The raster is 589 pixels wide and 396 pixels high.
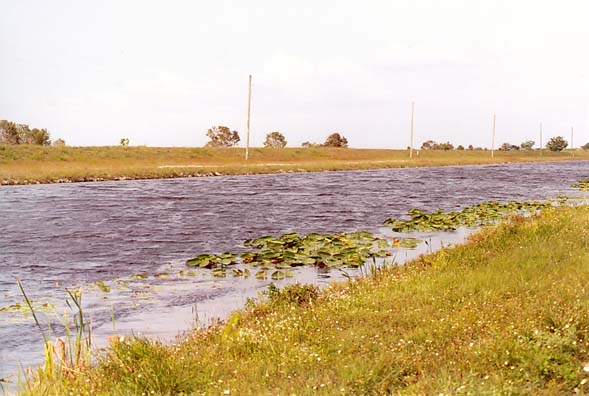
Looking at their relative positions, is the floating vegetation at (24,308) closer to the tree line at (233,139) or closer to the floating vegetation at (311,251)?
the floating vegetation at (311,251)

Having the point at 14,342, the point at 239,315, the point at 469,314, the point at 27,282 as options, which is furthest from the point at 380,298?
the point at 27,282

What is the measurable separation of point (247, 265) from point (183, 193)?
2351 centimetres

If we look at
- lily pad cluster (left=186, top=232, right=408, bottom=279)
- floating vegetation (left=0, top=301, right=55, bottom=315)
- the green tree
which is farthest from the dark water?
the green tree

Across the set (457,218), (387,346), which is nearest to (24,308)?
(387,346)

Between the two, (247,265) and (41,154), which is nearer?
(247,265)

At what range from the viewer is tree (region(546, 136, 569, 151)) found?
177 metres

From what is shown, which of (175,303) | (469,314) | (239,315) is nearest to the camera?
(469,314)

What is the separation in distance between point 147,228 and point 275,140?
115 m

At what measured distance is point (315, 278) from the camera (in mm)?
14430

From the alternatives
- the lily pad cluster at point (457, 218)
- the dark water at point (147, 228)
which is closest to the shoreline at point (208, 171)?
the dark water at point (147, 228)

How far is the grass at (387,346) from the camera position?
6.81 m

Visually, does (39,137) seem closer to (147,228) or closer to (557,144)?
(147,228)

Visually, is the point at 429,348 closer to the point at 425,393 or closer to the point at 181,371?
the point at 425,393

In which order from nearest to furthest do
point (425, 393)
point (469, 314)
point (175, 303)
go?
point (425, 393), point (469, 314), point (175, 303)
